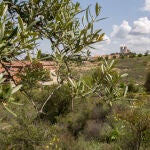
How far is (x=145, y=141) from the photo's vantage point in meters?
12.8

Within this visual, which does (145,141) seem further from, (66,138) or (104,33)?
(104,33)

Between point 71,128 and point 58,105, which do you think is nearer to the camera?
point 71,128

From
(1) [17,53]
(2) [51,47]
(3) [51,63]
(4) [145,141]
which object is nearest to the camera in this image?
(1) [17,53]

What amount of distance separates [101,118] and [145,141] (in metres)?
5.99

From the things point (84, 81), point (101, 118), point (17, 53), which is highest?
point (17, 53)

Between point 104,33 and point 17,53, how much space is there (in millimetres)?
779

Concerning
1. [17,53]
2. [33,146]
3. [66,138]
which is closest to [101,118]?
[66,138]

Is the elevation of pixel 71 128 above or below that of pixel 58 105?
below

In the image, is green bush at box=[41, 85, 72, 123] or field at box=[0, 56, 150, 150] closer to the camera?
field at box=[0, 56, 150, 150]

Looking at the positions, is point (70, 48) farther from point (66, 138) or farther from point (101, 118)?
point (101, 118)

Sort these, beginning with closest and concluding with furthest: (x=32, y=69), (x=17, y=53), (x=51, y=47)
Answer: (x=17, y=53) → (x=51, y=47) → (x=32, y=69)

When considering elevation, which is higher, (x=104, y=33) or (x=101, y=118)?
(x=104, y=33)

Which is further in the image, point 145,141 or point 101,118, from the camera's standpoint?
point 101,118

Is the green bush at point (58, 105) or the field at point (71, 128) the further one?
the green bush at point (58, 105)
